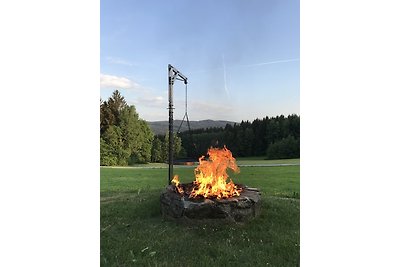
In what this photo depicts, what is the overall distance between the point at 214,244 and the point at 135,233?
780 mm

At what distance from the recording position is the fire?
140 inches

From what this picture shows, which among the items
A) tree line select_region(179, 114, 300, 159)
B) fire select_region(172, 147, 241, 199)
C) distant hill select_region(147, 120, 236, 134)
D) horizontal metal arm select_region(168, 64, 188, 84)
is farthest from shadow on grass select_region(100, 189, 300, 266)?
horizontal metal arm select_region(168, 64, 188, 84)

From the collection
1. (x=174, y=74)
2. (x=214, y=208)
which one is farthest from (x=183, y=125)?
(x=214, y=208)

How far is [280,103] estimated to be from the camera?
3502 mm

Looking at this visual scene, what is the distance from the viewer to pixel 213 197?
352cm

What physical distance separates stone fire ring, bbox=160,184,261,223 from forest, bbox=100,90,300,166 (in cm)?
42

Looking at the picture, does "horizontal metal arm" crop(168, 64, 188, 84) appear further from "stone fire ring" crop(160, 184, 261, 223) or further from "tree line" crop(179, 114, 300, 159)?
"stone fire ring" crop(160, 184, 261, 223)

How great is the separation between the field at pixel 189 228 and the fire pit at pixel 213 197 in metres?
0.08

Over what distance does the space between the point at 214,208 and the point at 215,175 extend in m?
0.35

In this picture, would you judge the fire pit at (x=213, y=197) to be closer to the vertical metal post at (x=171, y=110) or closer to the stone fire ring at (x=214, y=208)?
the stone fire ring at (x=214, y=208)
